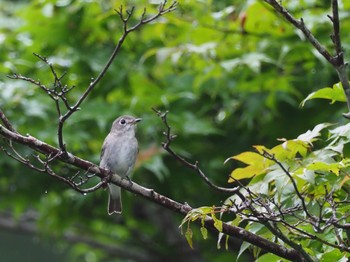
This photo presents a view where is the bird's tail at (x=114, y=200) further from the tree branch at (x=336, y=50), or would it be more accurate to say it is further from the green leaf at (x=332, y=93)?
the tree branch at (x=336, y=50)

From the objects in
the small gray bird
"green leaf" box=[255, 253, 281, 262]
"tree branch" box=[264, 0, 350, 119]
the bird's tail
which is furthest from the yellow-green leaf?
the bird's tail

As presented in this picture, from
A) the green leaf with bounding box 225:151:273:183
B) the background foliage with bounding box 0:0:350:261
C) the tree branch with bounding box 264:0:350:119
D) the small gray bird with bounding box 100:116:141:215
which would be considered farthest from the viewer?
the background foliage with bounding box 0:0:350:261

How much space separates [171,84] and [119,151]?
1.34 meters

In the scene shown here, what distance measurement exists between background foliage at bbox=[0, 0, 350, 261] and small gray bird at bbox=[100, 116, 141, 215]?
370 mm

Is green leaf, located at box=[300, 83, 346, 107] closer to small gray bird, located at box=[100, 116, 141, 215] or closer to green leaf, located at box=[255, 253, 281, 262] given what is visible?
green leaf, located at box=[255, 253, 281, 262]

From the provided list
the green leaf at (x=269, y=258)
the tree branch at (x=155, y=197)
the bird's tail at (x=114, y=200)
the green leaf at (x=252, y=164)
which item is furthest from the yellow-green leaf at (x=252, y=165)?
the bird's tail at (x=114, y=200)

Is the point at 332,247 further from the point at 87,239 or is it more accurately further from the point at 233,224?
the point at 87,239

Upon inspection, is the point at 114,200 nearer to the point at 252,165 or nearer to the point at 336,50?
the point at 252,165

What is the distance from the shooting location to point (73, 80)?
21.9 feet

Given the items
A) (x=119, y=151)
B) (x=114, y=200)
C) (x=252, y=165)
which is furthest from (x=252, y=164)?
(x=114, y=200)

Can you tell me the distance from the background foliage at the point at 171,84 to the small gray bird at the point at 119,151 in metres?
0.37

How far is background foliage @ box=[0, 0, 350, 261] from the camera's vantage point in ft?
20.0

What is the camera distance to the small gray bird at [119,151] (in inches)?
218

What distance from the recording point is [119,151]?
5.64 m
